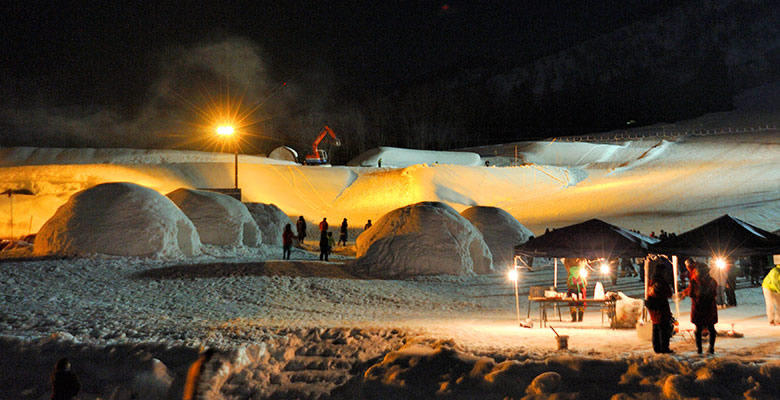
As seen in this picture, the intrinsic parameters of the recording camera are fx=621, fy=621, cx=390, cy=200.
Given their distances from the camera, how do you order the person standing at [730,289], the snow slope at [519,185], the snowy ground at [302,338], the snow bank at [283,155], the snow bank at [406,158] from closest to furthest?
the snowy ground at [302,338], the person standing at [730,289], the snow slope at [519,185], the snow bank at [406,158], the snow bank at [283,155]

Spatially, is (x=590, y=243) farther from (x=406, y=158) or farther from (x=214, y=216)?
(x=406, y=158)

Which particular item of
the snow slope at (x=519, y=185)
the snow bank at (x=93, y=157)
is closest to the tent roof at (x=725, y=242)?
the snow slope at (x=519, y=185)

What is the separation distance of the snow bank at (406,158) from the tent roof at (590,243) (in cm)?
5094

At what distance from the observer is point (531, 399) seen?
6.88 m

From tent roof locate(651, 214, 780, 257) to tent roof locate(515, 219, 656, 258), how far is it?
55 centimetres

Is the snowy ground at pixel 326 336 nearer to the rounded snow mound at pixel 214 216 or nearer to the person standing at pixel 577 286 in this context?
the person standing at pixel 577 286

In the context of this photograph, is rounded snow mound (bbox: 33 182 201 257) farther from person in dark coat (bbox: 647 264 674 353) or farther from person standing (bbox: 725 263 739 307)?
person standing (bbox: 725 263 739 307)

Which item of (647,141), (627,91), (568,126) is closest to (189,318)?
(647,141)

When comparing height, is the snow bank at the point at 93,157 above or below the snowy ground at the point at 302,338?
above

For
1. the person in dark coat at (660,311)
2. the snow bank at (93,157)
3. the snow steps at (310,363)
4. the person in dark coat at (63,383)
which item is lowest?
the snow steps at (310,363)

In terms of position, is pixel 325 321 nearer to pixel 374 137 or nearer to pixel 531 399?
pixel 531 399

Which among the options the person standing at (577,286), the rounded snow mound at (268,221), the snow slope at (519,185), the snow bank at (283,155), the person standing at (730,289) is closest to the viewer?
the person standing at (577,286)

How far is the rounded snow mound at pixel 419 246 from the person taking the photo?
1869 cm

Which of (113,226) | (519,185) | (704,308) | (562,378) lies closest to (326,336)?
(562,378)
